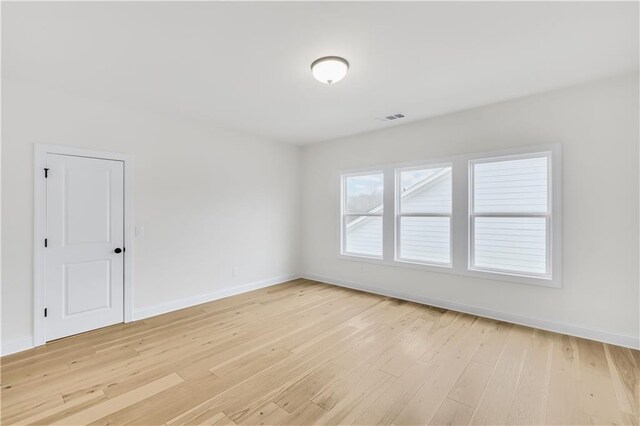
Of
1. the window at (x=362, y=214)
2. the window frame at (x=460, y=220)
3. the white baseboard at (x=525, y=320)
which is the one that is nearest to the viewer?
the white baseboard at (x=525, y=320)

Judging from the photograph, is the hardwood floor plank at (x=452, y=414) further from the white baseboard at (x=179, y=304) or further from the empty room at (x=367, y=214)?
the white baseboard at (x=179, y=304)

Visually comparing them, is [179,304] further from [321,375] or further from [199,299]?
[321,375]

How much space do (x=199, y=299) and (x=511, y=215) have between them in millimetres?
4526

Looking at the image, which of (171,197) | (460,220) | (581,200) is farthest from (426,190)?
(171,197)

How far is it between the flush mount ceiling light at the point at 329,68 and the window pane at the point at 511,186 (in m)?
2.39

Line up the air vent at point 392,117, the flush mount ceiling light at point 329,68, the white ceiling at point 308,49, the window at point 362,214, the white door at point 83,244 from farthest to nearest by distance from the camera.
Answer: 1. the window at point 362,214
2. the air vent at point 392,117
3. the white door at point 83,244
4. the flush mount ceiling light at point 329,68
5. the white ceiling at point 308,49

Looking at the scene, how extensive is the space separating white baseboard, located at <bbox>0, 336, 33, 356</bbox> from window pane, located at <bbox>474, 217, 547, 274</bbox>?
5.28 metres

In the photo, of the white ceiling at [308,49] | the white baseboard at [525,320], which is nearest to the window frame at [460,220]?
the white baseboard at [525,320]

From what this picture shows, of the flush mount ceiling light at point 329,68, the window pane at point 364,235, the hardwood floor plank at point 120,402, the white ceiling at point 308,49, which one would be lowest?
the hardwood floor plank at point 120,402

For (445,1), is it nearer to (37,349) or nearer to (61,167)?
(61,167)

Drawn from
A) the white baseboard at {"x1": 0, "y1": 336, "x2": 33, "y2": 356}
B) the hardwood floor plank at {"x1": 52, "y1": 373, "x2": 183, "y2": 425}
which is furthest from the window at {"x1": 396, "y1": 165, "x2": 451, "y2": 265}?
the white baseboard at {"x1": 0, "y1": 336, "x2": 33, "y2": 356}

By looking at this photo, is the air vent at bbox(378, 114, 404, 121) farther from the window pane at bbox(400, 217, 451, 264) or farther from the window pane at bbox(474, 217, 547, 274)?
the window pane at bbox(474, 217, 547, 274)

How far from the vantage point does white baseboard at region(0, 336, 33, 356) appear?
2791mm

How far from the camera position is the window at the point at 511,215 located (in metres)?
3.38
